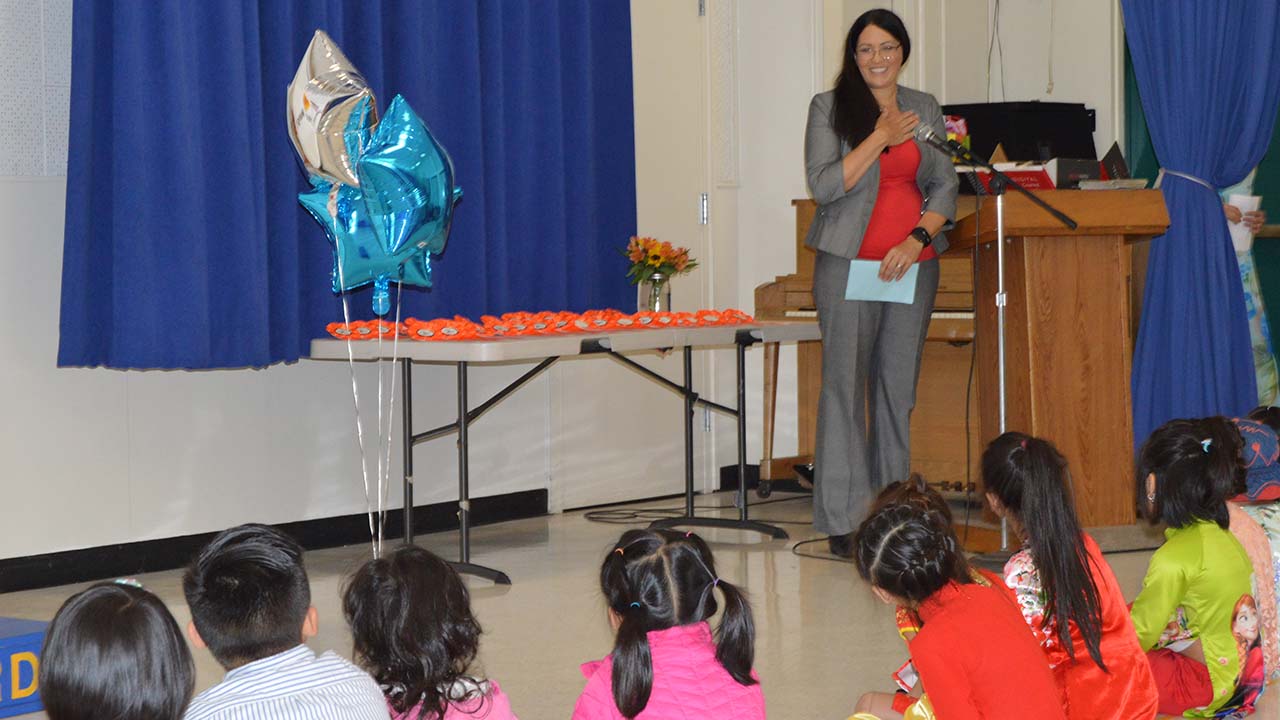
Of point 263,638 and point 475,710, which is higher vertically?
point 263,638

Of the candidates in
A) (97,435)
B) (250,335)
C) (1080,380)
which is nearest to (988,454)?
(1080,380)

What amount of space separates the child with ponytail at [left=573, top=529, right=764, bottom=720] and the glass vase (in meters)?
3.01

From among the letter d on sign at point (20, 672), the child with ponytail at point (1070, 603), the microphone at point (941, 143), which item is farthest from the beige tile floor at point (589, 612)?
the microphone at point (941, 143)

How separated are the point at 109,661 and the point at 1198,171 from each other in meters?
4.60

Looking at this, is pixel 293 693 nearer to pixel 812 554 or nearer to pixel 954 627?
pixel 954 627

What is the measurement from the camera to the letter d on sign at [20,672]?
279cm

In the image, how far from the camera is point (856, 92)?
4.36m

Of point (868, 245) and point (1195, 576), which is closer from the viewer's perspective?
point (1195, 576)

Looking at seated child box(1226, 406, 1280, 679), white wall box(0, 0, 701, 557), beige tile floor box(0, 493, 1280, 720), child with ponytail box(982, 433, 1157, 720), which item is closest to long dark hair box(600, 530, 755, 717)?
child with ponytail box(982, 433, 1157, 720)

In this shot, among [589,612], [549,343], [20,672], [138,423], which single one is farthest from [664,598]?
[138,423]

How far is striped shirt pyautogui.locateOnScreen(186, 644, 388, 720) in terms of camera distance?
165 centimetres

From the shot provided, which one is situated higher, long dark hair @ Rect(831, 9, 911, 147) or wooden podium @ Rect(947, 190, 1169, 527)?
long dark hair @ Rect(831, 9, 911, 147)

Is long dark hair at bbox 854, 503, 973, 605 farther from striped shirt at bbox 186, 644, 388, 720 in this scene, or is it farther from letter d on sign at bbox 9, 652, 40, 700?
letter d on sign at bbox 9, 652, 40, 700

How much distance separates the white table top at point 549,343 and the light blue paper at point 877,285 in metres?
0.60
